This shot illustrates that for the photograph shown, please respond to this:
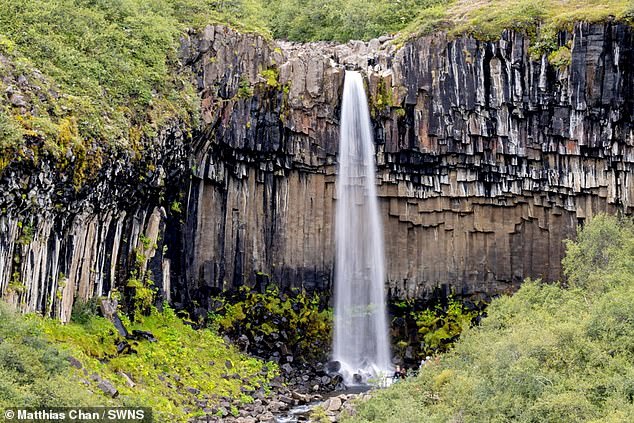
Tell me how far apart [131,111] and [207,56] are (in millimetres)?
6175

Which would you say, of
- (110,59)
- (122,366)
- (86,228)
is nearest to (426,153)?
(110,59)

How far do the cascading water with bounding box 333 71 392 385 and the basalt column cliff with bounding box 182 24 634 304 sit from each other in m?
0.47

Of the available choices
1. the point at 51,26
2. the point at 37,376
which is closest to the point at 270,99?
the point at 51,26

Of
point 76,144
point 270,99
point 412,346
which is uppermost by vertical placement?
point 270,99

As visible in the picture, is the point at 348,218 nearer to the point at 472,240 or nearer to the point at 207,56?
the point at 472,240

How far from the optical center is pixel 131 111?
2367 cm

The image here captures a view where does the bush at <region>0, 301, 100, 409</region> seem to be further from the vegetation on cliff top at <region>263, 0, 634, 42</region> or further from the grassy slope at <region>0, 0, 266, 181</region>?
the vegetation on cliff top at <region>263, 0, 634, 42</region>

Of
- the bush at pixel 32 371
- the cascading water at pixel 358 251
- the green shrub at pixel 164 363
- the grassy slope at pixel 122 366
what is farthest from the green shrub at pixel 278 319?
the bush at pixel 32 371

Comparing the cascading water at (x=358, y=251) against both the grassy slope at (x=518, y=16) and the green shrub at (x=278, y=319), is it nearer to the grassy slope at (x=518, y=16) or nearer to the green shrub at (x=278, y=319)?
the green shrub at (x=278, y=319)

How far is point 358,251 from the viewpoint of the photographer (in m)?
31.2

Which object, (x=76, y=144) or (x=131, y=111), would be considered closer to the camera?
(x=76, y=144)

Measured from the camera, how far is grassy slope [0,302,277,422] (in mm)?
15461

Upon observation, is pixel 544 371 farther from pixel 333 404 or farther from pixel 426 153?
pixel 426 153

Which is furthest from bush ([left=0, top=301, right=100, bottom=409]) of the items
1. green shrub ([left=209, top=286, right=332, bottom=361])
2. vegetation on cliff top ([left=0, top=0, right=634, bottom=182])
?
green shrub ([left=209, top=286, right=332, bottom=361])
